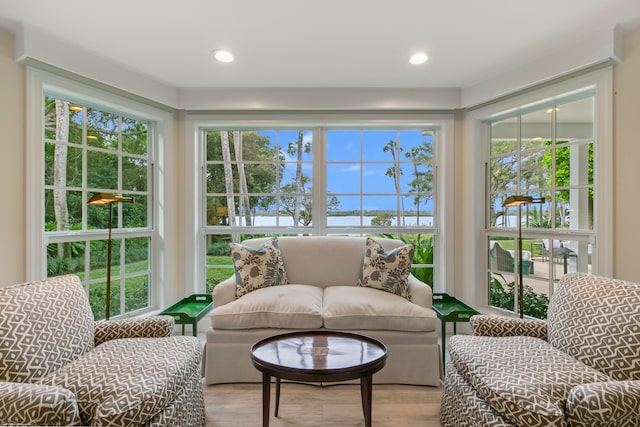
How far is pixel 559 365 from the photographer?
1.56 m

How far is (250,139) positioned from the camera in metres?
3.54

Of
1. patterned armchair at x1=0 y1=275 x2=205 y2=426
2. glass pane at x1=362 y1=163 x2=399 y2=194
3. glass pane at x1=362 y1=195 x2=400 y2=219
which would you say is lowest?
patterned armchair at x1=0 y1=275 x2=205 y2=426

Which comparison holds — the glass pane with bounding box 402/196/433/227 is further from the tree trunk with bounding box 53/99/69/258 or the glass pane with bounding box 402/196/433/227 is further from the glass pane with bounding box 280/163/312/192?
the tree trunk with bounding box 53/99/69/258

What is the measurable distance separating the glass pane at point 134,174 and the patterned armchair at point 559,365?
2.92 metres

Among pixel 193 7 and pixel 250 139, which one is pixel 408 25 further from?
pixel 250 139

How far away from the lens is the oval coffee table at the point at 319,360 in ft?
5.18

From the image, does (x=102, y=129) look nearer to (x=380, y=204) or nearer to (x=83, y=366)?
(x=83, y=366)

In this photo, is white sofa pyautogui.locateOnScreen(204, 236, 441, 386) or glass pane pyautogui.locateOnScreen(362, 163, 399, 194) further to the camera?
glass pane pyautogui.locateOnScreen(362, 163, 399, 194)

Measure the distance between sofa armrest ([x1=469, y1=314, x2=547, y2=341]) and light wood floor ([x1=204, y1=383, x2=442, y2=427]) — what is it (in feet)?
1.89

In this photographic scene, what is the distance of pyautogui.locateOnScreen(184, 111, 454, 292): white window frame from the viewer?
3.38m

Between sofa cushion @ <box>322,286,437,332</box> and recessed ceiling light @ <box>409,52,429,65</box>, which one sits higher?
recessed ceiling light @ <box>409,52,429,65</box>

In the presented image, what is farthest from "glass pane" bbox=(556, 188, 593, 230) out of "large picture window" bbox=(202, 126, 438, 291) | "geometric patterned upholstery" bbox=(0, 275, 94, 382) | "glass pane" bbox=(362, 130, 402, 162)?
"geometric patterned upholstery" bbox=(0, 275, 94, 382)

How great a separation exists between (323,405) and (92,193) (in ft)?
8.02

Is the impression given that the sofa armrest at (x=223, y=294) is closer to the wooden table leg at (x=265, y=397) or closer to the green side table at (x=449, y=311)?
the wooden table leg at (x=265, y=397)
